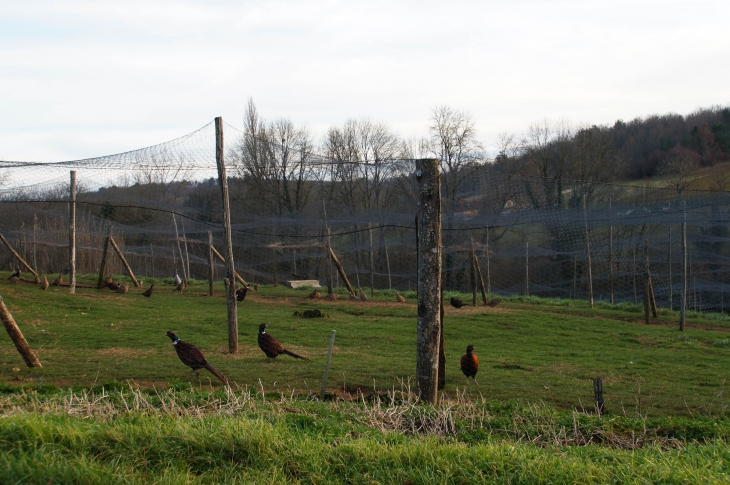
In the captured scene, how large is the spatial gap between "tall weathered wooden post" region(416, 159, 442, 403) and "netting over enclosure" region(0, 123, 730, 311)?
20.0 ft

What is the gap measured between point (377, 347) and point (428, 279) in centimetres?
660

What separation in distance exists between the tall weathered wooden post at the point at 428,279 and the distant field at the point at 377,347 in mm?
1127

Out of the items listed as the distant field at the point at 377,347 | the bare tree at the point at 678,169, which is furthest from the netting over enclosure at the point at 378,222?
the bare tree at the point at 678,169

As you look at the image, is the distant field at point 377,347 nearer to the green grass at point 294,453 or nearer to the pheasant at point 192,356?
the pheasant at point 192,356

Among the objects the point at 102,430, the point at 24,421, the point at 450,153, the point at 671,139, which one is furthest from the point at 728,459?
the point at 671,139

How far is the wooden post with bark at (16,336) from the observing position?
900 cm

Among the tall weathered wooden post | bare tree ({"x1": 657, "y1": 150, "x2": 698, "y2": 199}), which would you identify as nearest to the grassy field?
the tall weathered wooden post

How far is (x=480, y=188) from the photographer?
75.3 ft

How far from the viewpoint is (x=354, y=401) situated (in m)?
7.96

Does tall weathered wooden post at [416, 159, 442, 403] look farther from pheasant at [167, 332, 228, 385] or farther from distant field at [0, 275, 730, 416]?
pheasant at [167, 332, 228, 385]

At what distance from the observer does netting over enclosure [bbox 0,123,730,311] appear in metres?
18.5

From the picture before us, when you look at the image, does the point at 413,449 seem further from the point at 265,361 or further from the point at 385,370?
the point at 265,361

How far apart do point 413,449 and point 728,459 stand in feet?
7.49

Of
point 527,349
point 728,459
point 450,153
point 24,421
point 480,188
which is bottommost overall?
point 527,349
